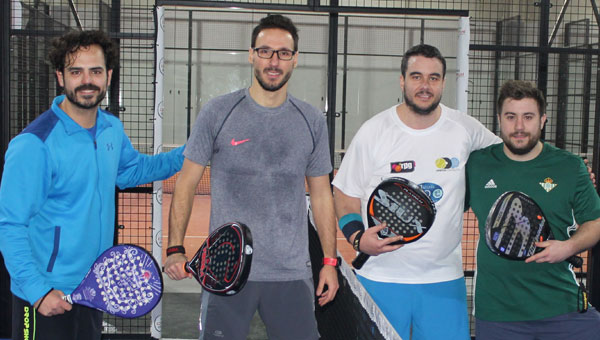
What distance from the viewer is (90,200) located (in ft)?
8.45

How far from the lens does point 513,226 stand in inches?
100

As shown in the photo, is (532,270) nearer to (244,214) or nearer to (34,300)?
(244,214)

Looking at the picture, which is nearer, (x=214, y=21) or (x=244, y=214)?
(x=244, y=214)

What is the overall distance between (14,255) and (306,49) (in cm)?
1225

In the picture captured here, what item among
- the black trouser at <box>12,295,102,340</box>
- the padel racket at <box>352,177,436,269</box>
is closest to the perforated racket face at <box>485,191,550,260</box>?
the padel racket at <box>352,177,436,269</box>

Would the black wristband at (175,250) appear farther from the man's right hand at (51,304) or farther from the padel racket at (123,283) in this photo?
the man's right hand at (51,304)

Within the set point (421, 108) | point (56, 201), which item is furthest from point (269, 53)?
point (56, 201)

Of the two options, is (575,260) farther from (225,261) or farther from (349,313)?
(225,261)

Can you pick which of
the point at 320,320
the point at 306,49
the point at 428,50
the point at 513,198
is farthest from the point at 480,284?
the point at 306,49

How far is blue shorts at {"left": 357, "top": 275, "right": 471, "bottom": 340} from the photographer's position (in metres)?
2.82

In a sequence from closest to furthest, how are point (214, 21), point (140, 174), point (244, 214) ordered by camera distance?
point (244, 214), point (140, 174), point (214, 21)

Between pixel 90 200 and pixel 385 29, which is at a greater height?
pixel 385 29

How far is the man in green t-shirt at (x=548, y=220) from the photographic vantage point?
2.68 m

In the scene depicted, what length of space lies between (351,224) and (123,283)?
1.08 m
